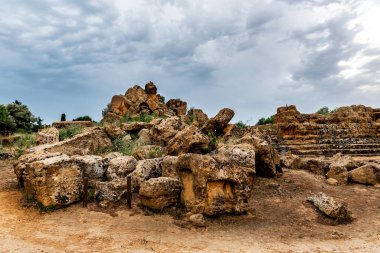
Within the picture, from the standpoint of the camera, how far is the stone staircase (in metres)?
16.9

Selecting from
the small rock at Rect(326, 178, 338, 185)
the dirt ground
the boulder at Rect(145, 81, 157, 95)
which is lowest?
the dirt ground

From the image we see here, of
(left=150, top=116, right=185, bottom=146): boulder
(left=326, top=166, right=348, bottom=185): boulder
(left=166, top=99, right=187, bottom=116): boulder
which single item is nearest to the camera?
(left=326, top=166, right=348, bottom=185): boulder

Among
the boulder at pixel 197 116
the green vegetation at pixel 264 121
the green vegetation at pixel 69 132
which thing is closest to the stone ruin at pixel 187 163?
the boulder at pixel 197 116

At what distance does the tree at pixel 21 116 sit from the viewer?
34094mm

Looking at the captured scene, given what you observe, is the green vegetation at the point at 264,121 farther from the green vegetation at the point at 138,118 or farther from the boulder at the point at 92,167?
the boulder at the point at 92,167

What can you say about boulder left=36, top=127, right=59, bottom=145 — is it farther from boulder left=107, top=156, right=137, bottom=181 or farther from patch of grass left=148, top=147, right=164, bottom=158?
boulder left=107, top=156, right=137, bottom=181

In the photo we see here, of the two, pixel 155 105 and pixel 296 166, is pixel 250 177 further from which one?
pixel 155 105

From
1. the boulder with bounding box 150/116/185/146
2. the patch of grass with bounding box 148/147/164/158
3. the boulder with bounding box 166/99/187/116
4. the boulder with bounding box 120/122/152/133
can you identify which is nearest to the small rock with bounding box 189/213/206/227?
the patch of grass with bounding box 148/147/164/158

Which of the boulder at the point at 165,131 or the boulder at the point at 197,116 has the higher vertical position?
the boulder at the point at 197,116

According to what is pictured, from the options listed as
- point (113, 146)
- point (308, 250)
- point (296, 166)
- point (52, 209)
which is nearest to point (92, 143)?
point (113, 146)

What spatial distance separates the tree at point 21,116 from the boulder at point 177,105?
1846cm

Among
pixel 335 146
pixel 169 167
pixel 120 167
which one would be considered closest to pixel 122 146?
pixel 120 167

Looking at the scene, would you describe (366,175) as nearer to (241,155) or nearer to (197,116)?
(241,155)

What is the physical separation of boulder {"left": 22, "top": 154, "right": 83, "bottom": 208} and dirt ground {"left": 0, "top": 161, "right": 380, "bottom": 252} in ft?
0.96
